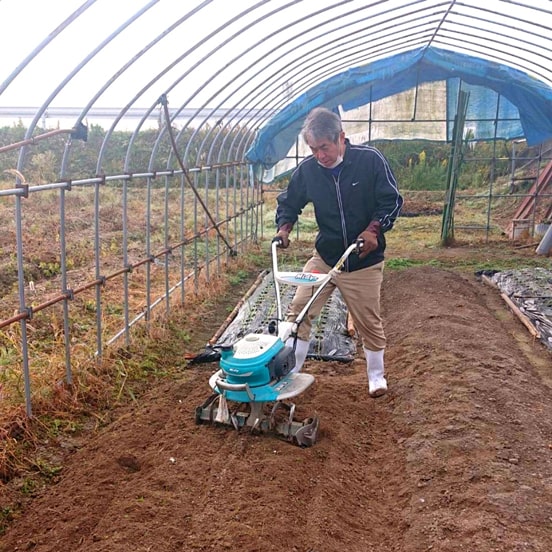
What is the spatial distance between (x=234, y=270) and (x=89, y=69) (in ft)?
12.6

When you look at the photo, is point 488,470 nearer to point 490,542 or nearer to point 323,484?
point 490,542

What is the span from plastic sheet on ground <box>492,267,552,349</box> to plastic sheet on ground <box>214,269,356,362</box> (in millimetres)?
1997

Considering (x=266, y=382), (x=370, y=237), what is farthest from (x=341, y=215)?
(x=266, y=382)

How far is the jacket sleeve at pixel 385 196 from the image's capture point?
3.83 metres

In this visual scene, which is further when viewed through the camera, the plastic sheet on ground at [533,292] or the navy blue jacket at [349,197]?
the plastic sheet on ground at [533,292]

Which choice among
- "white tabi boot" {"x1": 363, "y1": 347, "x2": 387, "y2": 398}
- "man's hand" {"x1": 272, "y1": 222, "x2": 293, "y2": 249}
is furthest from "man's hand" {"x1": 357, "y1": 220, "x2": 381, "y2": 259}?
"white tabi boot" {"x1": 363, "y1": 347, "x2": 387, "y2": 398}

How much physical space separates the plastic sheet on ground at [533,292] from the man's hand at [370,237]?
292 cm

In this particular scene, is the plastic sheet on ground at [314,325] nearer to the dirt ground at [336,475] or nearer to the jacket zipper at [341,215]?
the dirt ground at [336,475]

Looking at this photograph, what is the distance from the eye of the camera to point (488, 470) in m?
3.29

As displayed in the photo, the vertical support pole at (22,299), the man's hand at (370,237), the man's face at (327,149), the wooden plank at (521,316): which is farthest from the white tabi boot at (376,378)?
the wooden plank at (521,316)

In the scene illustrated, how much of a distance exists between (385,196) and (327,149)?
474mm

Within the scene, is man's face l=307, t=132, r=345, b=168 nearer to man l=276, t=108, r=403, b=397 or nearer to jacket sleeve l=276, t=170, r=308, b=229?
man l=276, t=108, r=403, b=397

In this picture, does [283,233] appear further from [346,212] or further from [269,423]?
[269,423]

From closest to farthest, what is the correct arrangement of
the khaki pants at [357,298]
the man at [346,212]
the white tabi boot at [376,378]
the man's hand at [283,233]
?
the man at [346,212], the khaki pants at [357,298], the man's hand at [283,233], the white tabi boot at [376,378]
